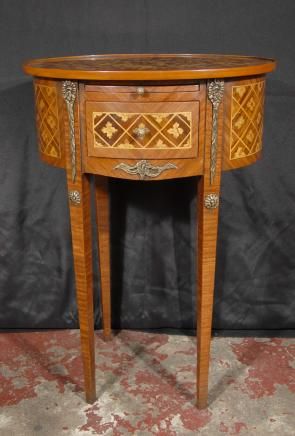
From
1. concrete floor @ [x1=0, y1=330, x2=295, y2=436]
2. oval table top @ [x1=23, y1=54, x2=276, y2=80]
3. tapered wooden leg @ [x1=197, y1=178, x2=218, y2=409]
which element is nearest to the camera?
oval table top @ [x1=23, y1=54, x2=276, y2=80]

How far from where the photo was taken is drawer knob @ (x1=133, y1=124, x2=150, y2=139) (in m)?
1.37

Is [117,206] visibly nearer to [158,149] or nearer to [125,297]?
[125,297]

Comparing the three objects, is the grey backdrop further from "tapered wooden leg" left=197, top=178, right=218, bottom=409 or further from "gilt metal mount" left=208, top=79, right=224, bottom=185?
"gilt metal mount" left=208, top=79, right=224, bottom=185

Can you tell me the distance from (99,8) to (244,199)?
90 cm

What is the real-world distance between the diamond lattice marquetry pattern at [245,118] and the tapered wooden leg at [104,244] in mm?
659

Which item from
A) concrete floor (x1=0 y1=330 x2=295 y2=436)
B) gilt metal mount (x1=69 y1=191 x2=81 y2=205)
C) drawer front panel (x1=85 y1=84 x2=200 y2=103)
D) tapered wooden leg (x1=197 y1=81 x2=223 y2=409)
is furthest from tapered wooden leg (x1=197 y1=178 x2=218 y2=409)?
gilt metal mount (x1=69 y1=191 x2=81 y2=205)

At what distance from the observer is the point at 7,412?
171 centimetres

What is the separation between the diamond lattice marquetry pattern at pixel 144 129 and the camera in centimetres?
137

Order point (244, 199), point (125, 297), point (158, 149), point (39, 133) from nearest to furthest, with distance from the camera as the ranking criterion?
point (158, 149)
point (39, 133)
point (244, 199)
point (125, 297)

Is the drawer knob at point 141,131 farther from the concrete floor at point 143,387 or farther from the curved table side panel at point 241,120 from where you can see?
the concrete floor at point 143,387

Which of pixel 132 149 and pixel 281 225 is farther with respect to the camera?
pixel 281 225

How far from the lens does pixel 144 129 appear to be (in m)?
1.37

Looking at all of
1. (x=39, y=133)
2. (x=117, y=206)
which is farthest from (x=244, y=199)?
(x=39, y=133)

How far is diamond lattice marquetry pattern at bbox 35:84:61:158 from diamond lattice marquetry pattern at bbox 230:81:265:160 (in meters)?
0.48
